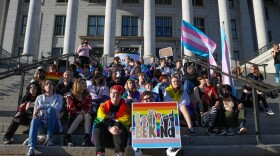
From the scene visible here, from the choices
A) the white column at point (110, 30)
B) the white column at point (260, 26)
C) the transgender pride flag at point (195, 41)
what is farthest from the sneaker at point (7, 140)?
the white column at point (260, 26)

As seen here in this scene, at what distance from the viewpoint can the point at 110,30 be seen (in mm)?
27250

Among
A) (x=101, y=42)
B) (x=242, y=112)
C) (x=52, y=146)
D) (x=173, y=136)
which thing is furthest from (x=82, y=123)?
(x=101, y=42)

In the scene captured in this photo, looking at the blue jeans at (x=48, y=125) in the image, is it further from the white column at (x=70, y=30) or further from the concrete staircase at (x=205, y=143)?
the white column at (x=70, y=30)

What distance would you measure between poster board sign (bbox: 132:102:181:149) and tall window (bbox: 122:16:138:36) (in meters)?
29.6

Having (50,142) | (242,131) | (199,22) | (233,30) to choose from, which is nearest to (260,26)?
(233,30)

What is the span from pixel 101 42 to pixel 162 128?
29.4 metres

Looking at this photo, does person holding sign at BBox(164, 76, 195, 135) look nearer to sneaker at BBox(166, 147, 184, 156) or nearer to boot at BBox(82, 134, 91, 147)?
sneaker at BBox(166, 147, 184, 156)

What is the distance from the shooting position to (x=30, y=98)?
6.88m

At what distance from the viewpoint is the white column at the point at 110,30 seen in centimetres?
2670

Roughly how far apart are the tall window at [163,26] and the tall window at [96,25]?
688 cm

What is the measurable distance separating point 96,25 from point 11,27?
1018 cm

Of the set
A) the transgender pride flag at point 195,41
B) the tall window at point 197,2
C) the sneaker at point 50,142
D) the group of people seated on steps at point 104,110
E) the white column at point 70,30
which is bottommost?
the sneaker at point 50,142

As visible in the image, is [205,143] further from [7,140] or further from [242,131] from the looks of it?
[7,140]

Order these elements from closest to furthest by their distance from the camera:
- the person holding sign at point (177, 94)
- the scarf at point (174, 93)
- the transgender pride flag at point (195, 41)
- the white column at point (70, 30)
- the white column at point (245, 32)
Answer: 1. the person holding sign at point (177, 94)
2. the scarf at point (174, 93)
3. the transgender pride flag at point (195, 41)
4. the white column at point (70, 30)
5. the white column at point (245, 32)
